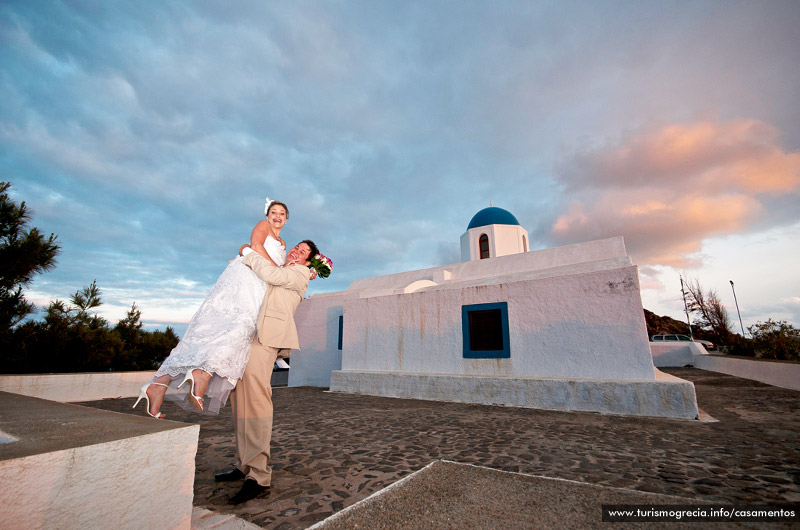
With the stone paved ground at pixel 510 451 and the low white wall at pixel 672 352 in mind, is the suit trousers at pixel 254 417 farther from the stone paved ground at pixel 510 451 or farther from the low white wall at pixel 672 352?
the low white wall at pixel 672 352

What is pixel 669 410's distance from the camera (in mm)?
5664

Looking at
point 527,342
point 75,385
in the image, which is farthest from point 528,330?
point 75,385

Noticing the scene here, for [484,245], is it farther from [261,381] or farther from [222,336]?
[222,336]

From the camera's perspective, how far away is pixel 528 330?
24.6 feet

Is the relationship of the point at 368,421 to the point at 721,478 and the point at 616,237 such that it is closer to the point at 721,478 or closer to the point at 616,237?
the point at 721,478

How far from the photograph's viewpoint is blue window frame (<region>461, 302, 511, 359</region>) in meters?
7.78

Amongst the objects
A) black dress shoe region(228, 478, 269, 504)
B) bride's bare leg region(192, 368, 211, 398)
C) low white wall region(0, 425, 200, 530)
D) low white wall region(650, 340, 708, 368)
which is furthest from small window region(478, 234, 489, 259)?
low white wall region(0, 425, 200, 530)

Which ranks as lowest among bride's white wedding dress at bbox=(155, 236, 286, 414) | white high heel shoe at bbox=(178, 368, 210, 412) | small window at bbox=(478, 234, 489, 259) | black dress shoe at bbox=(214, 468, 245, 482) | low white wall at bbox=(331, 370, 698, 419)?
black dress shoe at bbox=(214, 468, 245, 482)

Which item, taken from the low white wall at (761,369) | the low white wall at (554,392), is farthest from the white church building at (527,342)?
the low white wall at (761,369)

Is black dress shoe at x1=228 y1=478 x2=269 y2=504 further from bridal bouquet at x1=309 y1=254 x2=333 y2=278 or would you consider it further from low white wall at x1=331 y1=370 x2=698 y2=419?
low white wall at x1=331 y1=370 x2=698 y2=419

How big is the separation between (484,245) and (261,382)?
14745mm

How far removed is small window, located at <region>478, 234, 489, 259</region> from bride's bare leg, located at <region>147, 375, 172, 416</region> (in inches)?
589

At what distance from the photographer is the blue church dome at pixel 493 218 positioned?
16.5 m

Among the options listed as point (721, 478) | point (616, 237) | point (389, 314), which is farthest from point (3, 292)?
point (616, 237)
